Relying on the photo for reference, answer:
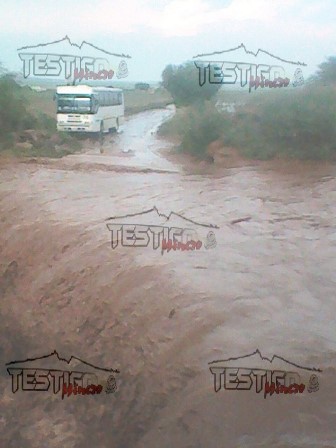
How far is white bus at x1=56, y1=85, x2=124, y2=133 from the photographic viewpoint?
2.45 meters

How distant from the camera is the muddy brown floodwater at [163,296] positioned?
2334 mm

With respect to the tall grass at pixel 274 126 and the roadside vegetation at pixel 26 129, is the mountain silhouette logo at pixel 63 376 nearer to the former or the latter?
the roadside vegetation at pixel 26 129

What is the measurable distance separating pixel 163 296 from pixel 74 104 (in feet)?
2.87

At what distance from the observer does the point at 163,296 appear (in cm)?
237

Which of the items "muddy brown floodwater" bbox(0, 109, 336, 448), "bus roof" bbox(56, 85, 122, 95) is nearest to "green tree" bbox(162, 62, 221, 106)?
"muddy brown floodwater" bbox(0, 109, 336, 448)

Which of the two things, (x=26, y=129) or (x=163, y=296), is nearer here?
(x=163, y=296)

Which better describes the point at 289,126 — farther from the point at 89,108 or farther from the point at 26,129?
the point at 26,129

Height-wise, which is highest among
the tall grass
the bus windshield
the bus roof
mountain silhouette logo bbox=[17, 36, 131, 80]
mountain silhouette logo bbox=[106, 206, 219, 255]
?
mountain silhouette logo bbox=[17, 36, 131, 80]

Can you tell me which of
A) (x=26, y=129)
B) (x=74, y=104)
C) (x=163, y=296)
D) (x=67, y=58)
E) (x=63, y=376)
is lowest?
(x=63, y=376)

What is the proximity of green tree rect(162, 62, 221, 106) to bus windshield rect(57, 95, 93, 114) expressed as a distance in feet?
1.08

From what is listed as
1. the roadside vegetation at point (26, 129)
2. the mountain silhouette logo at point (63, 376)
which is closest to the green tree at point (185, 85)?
the roadside vegetation at point (26, 129)

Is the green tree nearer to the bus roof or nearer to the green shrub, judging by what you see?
the green shrub

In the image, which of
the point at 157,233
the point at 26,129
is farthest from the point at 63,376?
the point at 26,129

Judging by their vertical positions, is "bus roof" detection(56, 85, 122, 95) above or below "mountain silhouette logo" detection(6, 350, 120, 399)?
above
